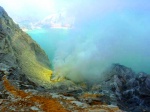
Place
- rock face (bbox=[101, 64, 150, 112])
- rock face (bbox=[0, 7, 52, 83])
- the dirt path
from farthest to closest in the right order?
rock face (bbox=[101, 64, 150, 112]), rock face (bbox=[0, 7, 52, 83]), the dirt path

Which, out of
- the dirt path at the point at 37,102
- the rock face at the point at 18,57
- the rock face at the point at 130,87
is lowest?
the dirt path at the point at 37,102

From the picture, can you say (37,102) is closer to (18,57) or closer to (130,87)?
(130,87)

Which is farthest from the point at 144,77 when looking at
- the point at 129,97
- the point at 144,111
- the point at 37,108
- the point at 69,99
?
the point at 37,108

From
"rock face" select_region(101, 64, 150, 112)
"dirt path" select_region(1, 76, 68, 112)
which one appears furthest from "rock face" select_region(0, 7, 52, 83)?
"rock face" select_region(101, 64, 150, 112)

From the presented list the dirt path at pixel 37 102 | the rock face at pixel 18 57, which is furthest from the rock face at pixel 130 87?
the dirt path at pixel 37 102

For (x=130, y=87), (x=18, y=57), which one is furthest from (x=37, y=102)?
(x=18, y=57)

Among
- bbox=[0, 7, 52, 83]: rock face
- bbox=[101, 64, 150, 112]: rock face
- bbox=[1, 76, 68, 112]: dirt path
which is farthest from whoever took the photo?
bbox=[101, 64, 150, 112]: rock face

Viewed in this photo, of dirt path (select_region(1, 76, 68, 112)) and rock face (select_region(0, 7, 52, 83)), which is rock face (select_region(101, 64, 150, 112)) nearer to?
rock face (select_region(0, 7, 52, 83))

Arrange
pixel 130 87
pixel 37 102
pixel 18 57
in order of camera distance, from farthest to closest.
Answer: pixel 18 57 → pixel 130 87 → pixel 37 102

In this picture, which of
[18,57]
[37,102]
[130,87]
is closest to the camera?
[37,102]

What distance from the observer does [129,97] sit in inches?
2805

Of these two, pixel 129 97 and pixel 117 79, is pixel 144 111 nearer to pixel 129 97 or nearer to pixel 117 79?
pixel 129 97

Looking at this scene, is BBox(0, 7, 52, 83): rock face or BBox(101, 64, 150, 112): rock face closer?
BBox(0, 7, 52, 83): rock face

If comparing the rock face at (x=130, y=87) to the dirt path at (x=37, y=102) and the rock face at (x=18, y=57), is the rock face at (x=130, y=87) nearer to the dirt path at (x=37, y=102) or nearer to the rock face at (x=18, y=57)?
the rock face at (x=18, y=57)
